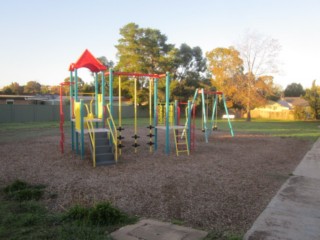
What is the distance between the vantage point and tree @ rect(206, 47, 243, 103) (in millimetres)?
37812

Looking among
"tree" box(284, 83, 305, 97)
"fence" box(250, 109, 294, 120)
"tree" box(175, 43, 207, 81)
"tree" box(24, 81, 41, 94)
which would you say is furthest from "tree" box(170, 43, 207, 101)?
"tree" box(284, 83, 305, 97)

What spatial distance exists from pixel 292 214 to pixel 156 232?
2136 millimetres

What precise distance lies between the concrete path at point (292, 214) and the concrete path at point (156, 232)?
2.19 feet

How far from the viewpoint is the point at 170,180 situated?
6.63 m

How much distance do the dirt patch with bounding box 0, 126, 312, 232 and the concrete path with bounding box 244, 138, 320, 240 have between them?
0.60 feet

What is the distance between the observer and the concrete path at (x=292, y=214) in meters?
3.75

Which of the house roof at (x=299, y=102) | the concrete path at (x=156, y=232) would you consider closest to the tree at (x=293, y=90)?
the house roof at (x=299, y=102)

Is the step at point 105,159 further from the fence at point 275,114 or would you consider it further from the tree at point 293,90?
the tree at point 293,90

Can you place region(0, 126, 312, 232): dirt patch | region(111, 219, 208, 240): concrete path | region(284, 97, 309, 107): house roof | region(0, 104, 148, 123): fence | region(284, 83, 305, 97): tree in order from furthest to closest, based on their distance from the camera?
region(284, 83, 305, 97): tree → region(284, 97, 309, 107): house roof → region(0, 104, 148, 123): fence → region(0, 126, 312, 232): dirt patch → region(111, 219, 208, 240): concrete path

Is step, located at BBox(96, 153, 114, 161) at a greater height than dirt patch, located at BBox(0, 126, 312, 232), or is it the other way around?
step, located at BBox(96, 153, 114, 161)

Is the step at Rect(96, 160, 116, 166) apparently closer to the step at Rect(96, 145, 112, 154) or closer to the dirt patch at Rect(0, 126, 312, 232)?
the dirt patch at Rect(0, 126, 312, 232)

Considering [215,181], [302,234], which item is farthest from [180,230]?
[215,181]

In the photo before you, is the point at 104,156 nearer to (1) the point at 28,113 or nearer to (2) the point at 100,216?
(2) the point at 100,216

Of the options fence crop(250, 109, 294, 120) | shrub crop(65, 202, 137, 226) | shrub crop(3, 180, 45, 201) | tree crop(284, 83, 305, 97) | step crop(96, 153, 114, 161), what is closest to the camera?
shrub crop(65, 202, 137, 226)
